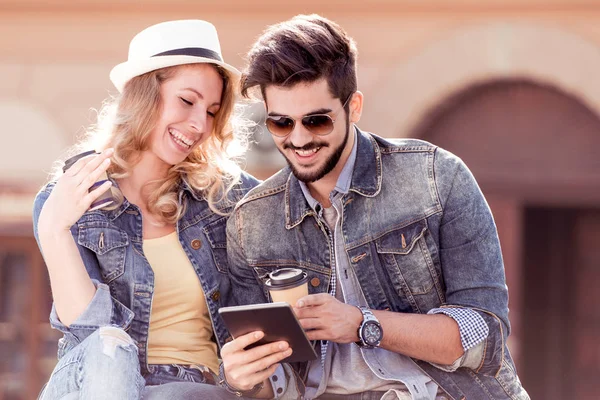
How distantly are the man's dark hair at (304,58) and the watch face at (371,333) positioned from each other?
29.6 inches

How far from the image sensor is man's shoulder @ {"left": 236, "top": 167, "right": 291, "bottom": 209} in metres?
3.26

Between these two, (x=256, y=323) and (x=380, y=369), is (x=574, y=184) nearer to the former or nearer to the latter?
(x=380, y=369)

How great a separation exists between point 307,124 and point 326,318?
634 millimetres

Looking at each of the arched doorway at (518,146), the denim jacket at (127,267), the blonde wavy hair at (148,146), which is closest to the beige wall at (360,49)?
→ the arched doorway at (518,146)

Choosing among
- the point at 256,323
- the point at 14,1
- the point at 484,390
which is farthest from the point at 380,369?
the point at 14,1

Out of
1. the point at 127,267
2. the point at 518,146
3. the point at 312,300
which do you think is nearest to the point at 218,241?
the point at 127,267

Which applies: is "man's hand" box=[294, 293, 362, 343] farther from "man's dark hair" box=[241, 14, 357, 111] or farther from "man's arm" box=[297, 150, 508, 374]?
"man's dark hair" box=[241, 14, 357, 111]

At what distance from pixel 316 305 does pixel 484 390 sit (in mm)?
669

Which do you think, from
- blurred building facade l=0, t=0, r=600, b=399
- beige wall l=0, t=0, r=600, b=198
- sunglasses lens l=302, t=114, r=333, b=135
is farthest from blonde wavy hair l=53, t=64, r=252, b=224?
beige wall l=0, t=0, r=600, b=198

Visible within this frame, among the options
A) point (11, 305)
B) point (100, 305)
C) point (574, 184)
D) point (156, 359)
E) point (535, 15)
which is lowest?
point (11, 305)

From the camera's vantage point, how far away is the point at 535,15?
6.93 m

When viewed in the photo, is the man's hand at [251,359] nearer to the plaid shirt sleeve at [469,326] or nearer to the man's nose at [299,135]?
the plaid shirt sleeve at [469,326]

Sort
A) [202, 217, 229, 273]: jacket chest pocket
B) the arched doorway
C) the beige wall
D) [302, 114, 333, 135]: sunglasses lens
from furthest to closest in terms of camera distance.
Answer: the arched doorway
the beige wall
[202, 217, 229, 273]: jacket chest pocket
[302, 114, 333, 135]: sunglasses lens

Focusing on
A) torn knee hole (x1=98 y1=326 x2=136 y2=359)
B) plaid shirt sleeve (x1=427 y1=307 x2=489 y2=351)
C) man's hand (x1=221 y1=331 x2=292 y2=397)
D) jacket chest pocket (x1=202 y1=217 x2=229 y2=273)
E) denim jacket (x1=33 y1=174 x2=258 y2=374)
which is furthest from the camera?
jacket chest pocket (x1=202 y1=217 x2=229 y2=273)
